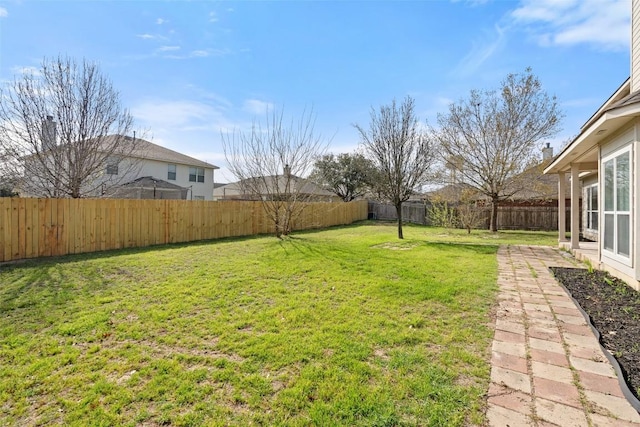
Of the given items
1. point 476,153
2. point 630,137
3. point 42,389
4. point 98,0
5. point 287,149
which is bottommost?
point 42,389

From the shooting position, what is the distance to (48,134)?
28.7 ft

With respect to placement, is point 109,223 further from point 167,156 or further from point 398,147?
point 167,156

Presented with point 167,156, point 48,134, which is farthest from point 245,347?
point 167,156

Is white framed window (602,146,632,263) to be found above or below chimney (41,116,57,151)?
below

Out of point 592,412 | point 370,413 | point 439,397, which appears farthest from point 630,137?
point 370,413

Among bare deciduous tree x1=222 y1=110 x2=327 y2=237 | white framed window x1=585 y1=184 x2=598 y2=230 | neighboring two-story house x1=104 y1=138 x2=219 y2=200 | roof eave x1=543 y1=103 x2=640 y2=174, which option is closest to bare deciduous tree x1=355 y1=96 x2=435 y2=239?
bare deciduous tree x1=222 y1=110 x2=327 y2=237

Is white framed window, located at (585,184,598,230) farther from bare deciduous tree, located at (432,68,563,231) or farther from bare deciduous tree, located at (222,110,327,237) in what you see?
bare deciduous tree, located at (222,110,327,237)

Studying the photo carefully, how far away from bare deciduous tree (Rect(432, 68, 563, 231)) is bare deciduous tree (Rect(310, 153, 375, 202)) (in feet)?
32.9

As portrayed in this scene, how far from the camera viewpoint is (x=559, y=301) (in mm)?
4008

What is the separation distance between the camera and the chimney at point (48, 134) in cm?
869

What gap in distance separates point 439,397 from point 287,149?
8.75 meters

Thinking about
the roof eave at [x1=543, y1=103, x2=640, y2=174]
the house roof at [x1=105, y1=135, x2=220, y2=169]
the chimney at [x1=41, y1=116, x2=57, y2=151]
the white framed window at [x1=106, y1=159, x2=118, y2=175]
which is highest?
the house roof at [x1=105, y1=135, x2=220, y2=169]

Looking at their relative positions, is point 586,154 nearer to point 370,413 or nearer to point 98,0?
point 370,413

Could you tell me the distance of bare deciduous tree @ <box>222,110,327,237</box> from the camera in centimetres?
974
